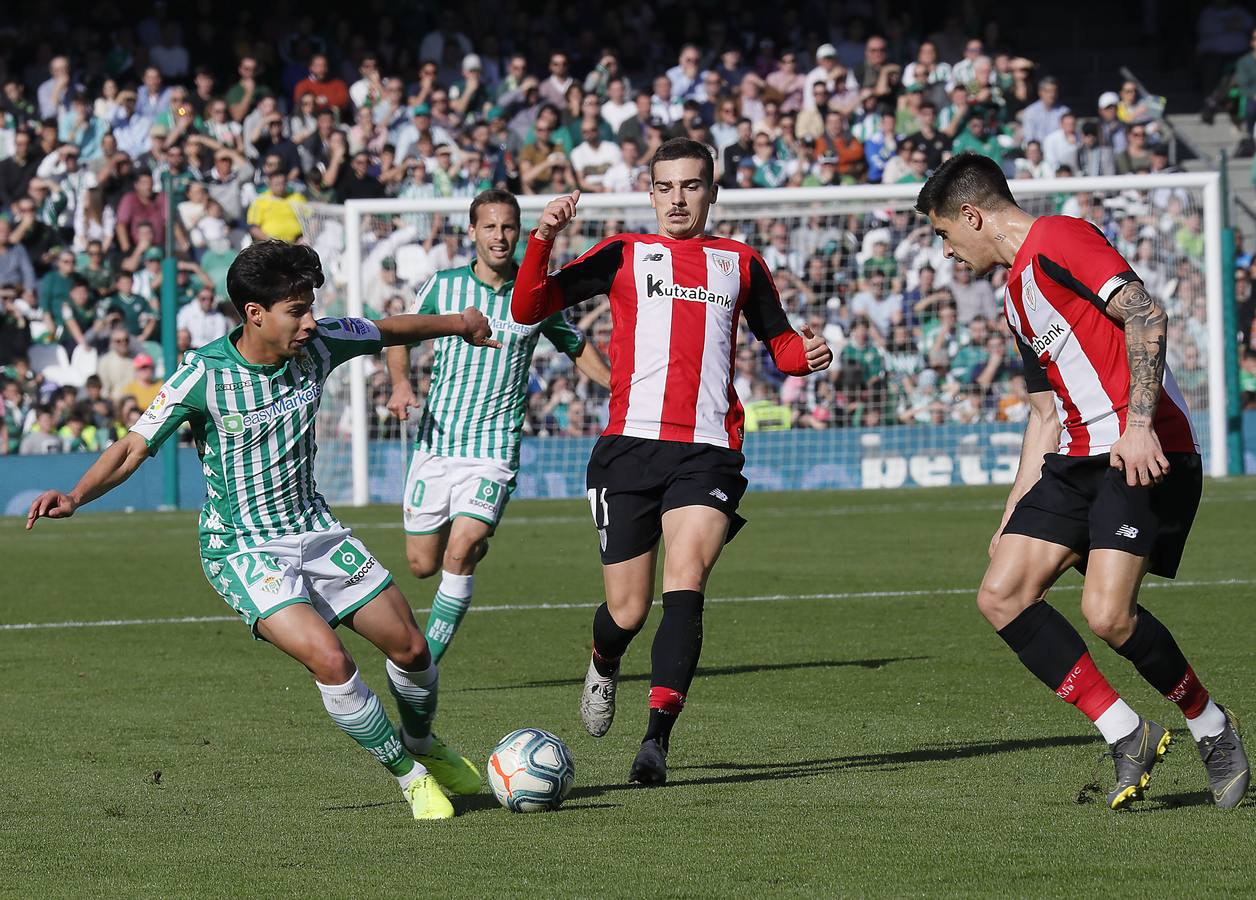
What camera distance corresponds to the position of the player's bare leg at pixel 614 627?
6559 mm

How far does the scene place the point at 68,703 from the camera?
8336mm

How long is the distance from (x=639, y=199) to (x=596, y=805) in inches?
524

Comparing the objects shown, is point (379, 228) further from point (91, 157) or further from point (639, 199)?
point (91, 157)

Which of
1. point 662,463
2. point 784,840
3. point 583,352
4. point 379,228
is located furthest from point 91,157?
point 784,840

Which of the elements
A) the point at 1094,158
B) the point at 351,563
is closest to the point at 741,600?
the point at 351,563

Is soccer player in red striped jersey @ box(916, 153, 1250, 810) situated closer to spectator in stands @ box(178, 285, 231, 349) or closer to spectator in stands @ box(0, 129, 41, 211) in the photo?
spectator in stands @ box(178, 285, 231, 349)

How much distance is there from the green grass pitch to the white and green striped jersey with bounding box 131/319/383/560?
35.1 inches

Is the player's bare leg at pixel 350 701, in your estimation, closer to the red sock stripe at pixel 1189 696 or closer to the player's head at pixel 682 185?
the player's head at pixel 682 185

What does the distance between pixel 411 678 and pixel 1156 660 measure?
237 cm

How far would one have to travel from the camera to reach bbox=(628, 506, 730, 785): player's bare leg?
6230mm

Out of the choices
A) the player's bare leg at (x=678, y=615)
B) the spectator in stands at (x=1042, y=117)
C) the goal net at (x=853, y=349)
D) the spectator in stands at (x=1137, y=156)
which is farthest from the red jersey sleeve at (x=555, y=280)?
the spectator in stands at (x=1042, y=117)

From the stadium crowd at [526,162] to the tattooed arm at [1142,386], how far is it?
48.8ft

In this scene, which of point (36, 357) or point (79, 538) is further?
point (36, 357)

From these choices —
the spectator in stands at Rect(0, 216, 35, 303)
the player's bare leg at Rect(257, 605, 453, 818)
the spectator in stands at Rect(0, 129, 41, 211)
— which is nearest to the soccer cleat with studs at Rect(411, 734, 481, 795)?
the player's bare leg at Rect(257, 605, 453, 818)
